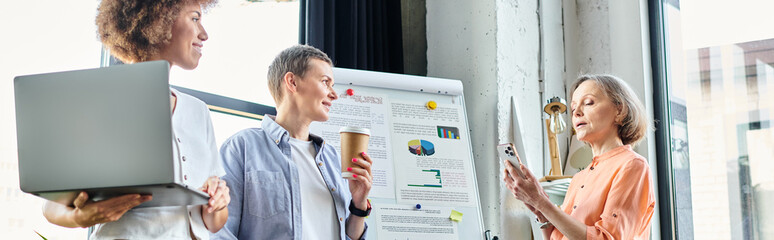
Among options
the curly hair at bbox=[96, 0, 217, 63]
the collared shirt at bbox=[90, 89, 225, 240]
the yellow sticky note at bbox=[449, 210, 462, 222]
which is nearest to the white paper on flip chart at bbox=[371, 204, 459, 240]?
the yellow sticky note at bbox=[449, 210, 462, 222]

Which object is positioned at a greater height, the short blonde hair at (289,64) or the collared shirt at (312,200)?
the short blonde hair at (289,64)

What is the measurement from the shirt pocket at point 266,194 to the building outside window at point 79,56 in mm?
477

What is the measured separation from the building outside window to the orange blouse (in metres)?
1.19

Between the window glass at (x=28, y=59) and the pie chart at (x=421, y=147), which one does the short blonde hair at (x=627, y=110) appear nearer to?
the pie chart at (x=421, y=147)

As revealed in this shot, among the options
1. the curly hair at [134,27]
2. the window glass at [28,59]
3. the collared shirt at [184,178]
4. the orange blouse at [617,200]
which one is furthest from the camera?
the window glass at [28,59]

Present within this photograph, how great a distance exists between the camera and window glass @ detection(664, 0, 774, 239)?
10.9 feet

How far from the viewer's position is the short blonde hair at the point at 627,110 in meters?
2.24

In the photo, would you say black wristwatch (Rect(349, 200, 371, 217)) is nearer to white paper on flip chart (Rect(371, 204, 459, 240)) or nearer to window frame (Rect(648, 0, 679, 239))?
white paper on flip chart (Rect(371, 204, 459, 240))

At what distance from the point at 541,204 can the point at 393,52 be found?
6.05ft

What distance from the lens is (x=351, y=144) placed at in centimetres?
192

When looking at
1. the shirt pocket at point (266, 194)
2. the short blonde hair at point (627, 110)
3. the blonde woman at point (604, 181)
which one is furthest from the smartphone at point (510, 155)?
the shirt pocket at point (266, 194)

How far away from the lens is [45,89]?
47.0 inches

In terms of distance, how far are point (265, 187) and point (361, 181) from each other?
0.26m

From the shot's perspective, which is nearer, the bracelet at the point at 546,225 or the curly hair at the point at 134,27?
the curly hair at the point at 134,27
